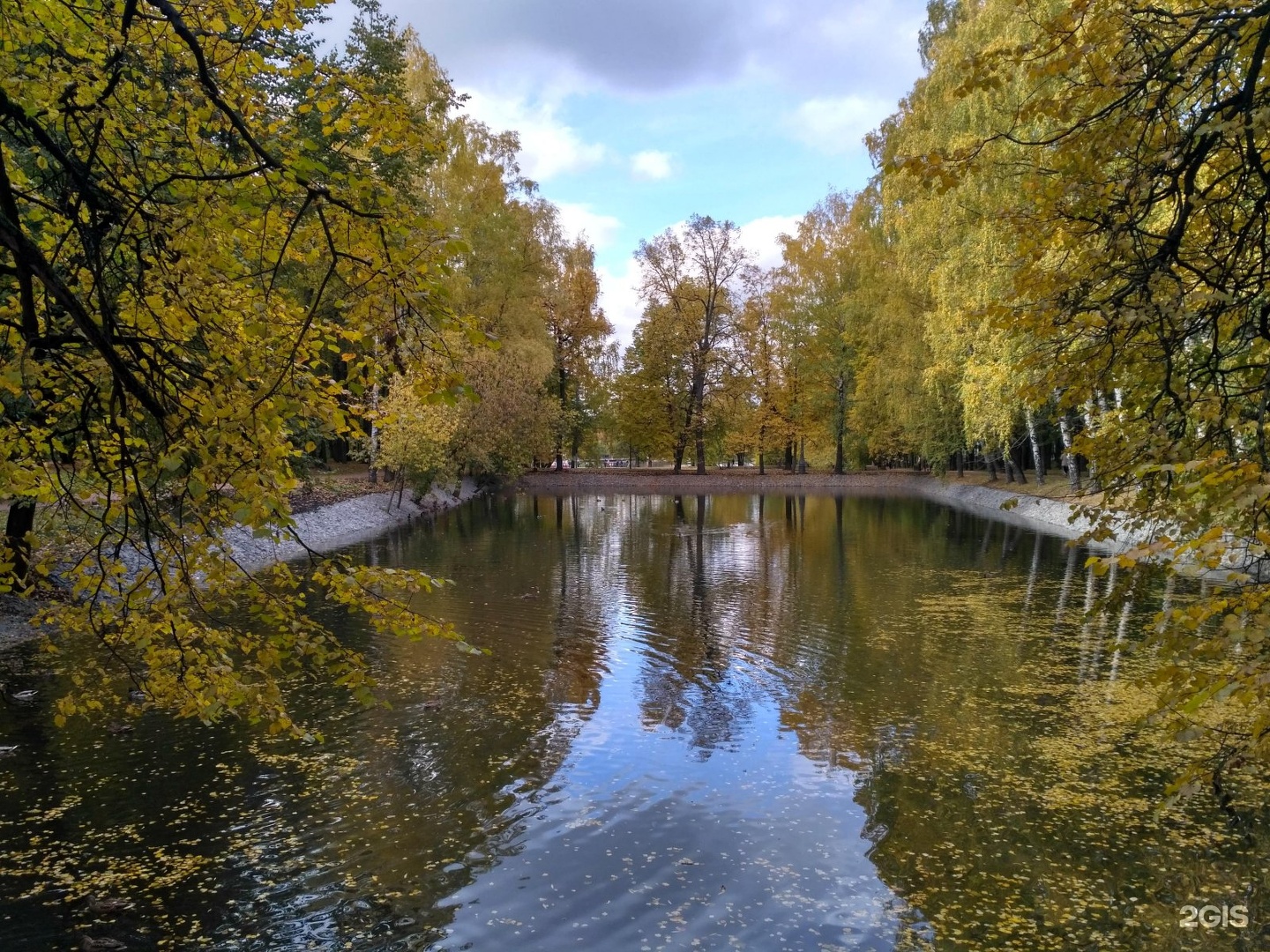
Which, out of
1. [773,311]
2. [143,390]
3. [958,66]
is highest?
[773,311]

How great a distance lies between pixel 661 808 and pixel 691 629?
7.14 m

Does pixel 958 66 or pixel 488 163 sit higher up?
pixel 488 163

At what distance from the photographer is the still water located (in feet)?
18.8

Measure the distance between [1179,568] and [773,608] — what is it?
40.1 feet

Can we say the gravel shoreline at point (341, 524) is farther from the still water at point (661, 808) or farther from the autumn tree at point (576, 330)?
the autumn tree at point (576, 330)

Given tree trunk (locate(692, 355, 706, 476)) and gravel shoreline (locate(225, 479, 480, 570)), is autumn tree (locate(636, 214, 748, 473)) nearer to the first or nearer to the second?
tree trunk (locate(692, 355, 706, 476))

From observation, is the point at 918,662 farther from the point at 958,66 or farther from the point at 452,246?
the point at 452,246

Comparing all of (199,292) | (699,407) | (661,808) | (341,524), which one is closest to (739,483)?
(699,407)

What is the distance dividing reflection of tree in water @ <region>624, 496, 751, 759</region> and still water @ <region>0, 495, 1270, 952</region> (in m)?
0.10

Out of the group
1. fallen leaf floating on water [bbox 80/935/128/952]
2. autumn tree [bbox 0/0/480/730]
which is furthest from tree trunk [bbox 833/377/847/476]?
fallen leaf floating on water [bbox 80/935/128/952]

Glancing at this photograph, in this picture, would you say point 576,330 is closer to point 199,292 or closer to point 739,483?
point 739,483

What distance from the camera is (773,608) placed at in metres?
16.3

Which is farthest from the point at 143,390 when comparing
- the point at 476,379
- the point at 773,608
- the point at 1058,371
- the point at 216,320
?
the point at 476,379

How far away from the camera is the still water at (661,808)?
573 cm
